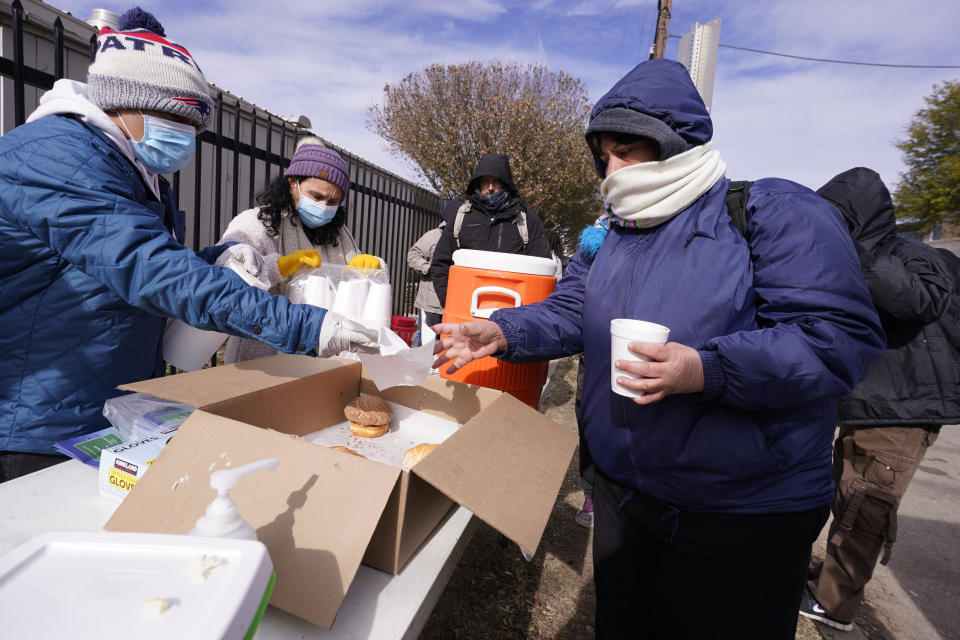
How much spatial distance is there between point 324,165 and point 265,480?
6.29ft

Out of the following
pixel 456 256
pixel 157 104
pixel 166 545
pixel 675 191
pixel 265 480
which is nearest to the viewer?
pixel 166 545

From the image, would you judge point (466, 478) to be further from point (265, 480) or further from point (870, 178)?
point (870, 178)

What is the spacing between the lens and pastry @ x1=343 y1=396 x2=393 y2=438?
1805mm

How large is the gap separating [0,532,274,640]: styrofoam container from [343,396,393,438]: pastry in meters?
1.17

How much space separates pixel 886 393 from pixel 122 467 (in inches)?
118

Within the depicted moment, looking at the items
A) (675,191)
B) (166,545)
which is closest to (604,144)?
(675,191)

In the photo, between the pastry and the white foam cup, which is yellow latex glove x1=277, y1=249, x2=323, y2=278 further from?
the white foam cup

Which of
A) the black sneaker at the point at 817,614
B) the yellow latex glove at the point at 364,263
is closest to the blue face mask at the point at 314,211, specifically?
the yellow latex glove at the point at 364,263

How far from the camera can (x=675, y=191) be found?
4.47ft

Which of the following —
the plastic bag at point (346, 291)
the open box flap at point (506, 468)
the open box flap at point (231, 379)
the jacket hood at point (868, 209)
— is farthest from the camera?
the jacket hood at point (868, 209)

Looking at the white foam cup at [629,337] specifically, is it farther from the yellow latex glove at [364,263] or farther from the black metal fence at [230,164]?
the black metal fence at [230,164]

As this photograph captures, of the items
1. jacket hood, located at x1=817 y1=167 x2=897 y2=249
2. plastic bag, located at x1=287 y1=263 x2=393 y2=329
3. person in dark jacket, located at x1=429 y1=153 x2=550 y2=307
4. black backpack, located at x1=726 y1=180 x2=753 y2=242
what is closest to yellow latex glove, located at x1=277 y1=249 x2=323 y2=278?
plastic bag, located at x1=287 y1=263 x2=393 y2=329

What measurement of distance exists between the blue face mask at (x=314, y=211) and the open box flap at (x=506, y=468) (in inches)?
62.4

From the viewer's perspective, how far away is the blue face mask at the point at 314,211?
255 cm
